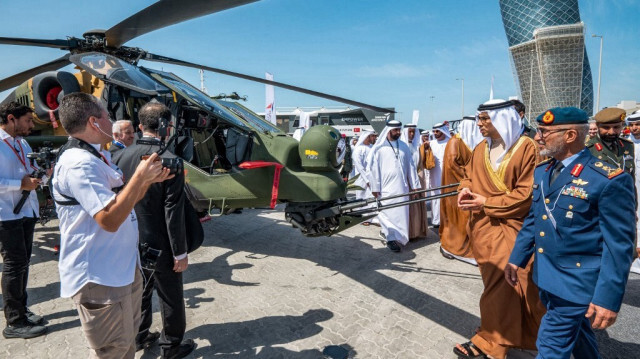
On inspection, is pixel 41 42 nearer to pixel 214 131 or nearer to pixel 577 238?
pixel 214 131

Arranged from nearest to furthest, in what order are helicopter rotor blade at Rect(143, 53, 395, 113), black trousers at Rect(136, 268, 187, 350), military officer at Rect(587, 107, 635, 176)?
1. black trousers at Rect(136, 268, 187, 350)
2. military officer at Rect(587, 107, 635, 176)
3. helicopter rotor blade at Rect(143, 53, 395, 113)

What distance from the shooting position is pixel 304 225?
432cm

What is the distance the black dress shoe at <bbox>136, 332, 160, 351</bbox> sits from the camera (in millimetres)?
2840

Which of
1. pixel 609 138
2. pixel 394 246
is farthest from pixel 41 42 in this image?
pixel 609 138

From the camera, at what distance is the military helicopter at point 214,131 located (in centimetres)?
409

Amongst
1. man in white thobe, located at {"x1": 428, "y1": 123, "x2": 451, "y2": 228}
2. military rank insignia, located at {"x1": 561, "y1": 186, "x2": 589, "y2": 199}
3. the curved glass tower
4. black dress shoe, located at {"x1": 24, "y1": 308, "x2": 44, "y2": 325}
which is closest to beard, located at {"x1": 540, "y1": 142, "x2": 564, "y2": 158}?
military rank insignia, located at {"x1": 561, "y1": 186, "x2": 589, "y2": 199}

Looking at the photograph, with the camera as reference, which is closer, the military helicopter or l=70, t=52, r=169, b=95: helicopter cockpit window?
the military helicopter

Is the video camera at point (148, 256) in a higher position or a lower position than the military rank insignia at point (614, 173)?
lower

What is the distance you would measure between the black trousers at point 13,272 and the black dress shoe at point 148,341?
1.21m

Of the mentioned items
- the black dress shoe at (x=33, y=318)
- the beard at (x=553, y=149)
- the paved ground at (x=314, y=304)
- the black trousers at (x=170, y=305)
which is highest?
the beard at (x=553, y=149)

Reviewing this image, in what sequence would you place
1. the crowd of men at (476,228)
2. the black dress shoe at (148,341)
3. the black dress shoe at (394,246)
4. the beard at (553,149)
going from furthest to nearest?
the black dress shoe at (394,246), the black dress shoe at (148,341), the beard at (553,149), the crowd of men at (476,228)

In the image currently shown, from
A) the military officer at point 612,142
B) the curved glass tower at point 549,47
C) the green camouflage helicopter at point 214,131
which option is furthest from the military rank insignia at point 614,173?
the curved glass tower at point 549,47

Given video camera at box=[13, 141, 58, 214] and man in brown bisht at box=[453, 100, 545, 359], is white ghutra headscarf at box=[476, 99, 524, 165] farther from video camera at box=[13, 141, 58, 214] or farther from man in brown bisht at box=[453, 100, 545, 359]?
video camera at box=[13, 141, 58, 214]

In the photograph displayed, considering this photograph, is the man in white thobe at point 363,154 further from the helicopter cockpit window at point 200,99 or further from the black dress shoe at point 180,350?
the black dress shoe at point 180,350
